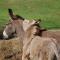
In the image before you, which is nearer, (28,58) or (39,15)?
(28,58)

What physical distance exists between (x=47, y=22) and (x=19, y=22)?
4116 mm

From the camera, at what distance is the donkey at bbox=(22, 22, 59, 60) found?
16.7 feet

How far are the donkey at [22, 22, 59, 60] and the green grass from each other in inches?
165

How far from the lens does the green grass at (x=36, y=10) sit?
10698mm

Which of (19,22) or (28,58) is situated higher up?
(19,22)

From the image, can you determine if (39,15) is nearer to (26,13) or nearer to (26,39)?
(26,13)

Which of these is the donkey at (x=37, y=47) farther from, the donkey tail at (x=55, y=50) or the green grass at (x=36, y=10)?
the green grass at (x=36, y=10)

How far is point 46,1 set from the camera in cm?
1223

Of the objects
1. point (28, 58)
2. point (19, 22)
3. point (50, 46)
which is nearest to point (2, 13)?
point (19, 22)

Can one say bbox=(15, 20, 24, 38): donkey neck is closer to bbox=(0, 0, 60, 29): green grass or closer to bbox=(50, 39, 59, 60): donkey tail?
bbox=(50, 39, 59, 60): donkey tail

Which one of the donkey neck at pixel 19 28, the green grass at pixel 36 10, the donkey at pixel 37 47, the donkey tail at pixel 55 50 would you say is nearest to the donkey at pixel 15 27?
the donkey neck at pixel 19 28

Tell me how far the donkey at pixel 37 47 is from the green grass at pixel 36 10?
13.7ft

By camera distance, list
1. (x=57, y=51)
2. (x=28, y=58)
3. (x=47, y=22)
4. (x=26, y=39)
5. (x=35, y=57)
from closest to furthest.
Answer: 1. (x=57, y=51)
2. (x=35, y=57)
3. (x=28, y=58)
4. (x=26, y=39)
5. (x=47, y=22)

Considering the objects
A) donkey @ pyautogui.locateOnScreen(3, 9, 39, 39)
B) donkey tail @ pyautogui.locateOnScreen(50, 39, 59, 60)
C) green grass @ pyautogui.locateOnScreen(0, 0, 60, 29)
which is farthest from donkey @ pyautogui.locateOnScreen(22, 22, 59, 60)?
green grass @ pyautogui.locateOnScreen(0, 0, 60, 29)
